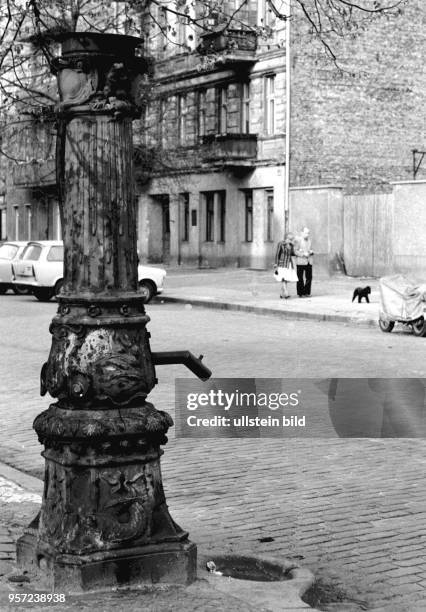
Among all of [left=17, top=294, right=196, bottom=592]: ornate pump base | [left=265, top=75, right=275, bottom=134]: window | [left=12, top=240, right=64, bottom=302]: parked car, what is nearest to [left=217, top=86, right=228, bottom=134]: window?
[left=265, top=75, right=275, bottom=134]: window

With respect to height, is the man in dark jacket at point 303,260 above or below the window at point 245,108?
below

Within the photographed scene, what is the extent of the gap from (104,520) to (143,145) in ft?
125

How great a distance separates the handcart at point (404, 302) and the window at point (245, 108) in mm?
22619

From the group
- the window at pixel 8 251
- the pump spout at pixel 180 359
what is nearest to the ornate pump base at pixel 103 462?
the pump spout at pixel 180 359

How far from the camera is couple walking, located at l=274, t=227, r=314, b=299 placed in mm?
26984

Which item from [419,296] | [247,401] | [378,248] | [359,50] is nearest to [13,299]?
[378,248]

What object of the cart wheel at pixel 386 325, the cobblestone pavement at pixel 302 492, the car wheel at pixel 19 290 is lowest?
the car wheel at pixel 19 290

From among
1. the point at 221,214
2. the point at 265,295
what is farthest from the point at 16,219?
the point at 265,295

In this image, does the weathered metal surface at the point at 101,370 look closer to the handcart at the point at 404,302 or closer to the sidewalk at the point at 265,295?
the handcart at the point at 404,302

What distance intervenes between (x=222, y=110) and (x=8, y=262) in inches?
531

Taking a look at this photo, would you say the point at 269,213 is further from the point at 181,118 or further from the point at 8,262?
the point at 8,262

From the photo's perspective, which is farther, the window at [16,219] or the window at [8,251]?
the window at [16,219]

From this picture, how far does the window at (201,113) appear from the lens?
43406 mm

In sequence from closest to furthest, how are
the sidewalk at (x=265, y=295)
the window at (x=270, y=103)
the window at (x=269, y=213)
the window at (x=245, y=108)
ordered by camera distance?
1. the sidewalk at (x=265, y=295)
2. the window at (x=270, y=103)
3. the window at (x=269, y=213)
4. the window at (x=245, y=108)
